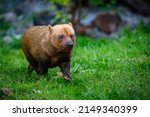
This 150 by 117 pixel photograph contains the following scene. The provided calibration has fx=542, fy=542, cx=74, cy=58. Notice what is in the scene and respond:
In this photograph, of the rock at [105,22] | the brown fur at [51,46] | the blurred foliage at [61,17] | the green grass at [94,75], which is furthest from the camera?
the rock at [105,22]

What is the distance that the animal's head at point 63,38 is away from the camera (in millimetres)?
9164

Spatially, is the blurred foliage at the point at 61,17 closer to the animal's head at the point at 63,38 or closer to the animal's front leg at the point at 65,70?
the animal's front leg at the point at 65,70

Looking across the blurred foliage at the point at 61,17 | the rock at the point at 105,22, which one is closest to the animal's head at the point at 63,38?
the blurred foliage at the point at 61,17

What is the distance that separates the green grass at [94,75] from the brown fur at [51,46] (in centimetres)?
26

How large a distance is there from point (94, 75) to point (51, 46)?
1.10 meters

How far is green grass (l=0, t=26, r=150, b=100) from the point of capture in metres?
8.71

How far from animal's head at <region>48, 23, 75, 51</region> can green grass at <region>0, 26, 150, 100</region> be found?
0.65 meters

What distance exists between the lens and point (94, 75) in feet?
33.1

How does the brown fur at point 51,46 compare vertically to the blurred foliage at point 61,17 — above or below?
above

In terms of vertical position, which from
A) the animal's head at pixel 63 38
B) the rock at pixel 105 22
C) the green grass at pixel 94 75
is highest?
the animal's head at pixel 63 38

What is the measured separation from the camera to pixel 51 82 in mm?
9477

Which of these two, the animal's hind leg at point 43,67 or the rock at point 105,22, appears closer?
the animal's hind leg at point 43,67

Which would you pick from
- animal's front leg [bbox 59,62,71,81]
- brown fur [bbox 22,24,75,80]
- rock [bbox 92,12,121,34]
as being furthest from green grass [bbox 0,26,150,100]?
rock [bbox 92,12,121,34]

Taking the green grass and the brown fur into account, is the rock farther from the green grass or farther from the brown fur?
the brown fur
